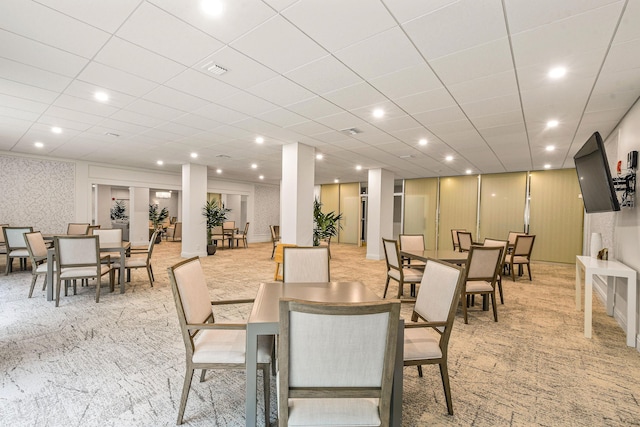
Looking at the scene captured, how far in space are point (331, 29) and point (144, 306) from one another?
4.13 meters

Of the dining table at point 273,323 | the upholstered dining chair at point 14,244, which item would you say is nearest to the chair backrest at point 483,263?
the dining table at point 273,323

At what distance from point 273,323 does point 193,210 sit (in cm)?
849

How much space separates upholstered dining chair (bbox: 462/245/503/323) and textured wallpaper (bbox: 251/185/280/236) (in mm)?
10980

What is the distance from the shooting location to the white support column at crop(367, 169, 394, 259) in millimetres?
9336

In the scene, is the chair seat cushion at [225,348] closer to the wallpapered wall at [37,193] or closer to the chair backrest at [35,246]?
the chair backrest at [35,246]

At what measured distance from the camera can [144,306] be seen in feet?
13.9

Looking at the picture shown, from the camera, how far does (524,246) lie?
6.55 metres

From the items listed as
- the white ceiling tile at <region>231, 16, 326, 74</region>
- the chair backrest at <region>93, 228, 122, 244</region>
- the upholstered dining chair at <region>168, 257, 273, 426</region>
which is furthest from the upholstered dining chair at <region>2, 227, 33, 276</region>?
the white ceiling tile at <region>231, 16, 326, 74</region>

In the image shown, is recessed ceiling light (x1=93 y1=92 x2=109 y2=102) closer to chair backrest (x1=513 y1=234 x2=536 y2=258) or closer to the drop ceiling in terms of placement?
the drop ceiling

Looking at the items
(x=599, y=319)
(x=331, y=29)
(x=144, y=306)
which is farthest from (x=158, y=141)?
(x=599, y=319)

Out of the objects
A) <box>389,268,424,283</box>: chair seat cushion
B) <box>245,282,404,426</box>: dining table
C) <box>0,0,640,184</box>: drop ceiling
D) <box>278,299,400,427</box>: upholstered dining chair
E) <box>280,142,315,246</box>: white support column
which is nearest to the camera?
<box>278,299,400,427</box>: upholstered dining chair

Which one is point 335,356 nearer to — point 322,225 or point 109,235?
point 322,225

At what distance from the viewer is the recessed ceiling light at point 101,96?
378cm

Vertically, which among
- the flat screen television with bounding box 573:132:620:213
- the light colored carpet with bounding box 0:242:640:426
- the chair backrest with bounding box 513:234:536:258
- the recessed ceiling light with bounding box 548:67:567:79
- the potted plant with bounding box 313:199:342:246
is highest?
the recessed ceiling light with bounding box 548:67:567:79
